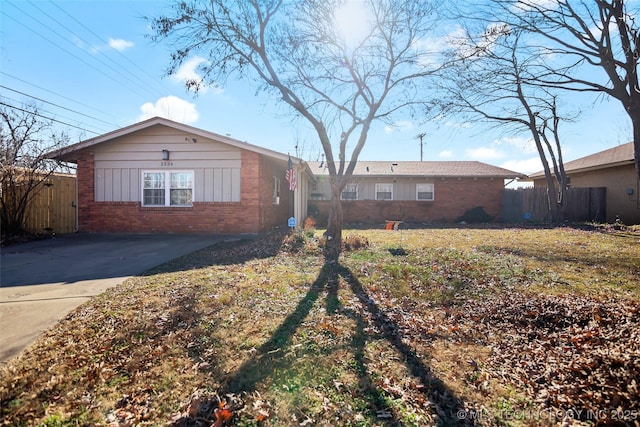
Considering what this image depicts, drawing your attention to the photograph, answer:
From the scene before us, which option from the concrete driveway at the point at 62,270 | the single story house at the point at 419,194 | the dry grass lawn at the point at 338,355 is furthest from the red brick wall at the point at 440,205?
the dry grass lawn at the point at 338,355

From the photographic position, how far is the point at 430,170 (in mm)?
20812

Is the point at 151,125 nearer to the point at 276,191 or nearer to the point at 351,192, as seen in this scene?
the point at 276,191

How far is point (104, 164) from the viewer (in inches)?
469

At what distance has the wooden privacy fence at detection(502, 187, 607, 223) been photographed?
18.0 meters

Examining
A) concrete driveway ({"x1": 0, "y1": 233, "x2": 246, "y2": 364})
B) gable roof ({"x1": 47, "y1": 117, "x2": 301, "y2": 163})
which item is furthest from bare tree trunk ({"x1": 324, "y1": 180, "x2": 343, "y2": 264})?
concrete driveway ({"x1": 0, "y1": 233, "x2": 246, "y2": 364})

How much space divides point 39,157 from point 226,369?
12.1 meters

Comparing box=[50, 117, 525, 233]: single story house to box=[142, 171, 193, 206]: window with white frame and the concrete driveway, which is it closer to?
box=[142, 171, 193, 206]: window with white frame

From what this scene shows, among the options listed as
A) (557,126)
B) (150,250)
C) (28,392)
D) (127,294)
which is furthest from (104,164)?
(557,126)

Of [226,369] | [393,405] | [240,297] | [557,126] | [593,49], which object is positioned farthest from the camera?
[557,126]

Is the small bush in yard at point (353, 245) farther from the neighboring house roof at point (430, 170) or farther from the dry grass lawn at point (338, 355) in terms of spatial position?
the neighboring house roof at point (430, 170)

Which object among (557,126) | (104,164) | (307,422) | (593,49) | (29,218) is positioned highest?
(557,126)

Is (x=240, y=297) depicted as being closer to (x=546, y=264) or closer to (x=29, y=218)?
(x=546, y=264)

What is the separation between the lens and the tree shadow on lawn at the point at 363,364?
99.2 inches

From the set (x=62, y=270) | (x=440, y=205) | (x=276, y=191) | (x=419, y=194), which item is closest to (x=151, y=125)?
(x=276, y=191)
